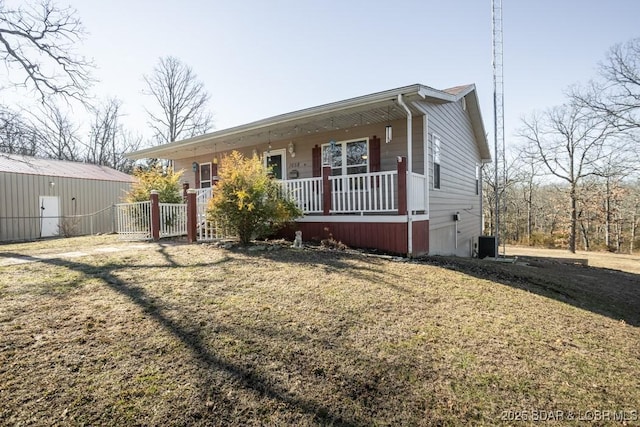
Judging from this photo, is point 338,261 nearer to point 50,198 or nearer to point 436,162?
point 436,162

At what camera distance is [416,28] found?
10.7 m

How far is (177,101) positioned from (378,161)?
77.8ft

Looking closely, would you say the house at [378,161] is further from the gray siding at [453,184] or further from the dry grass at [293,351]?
the dry grass at [293,351]

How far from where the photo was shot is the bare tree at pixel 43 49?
11898 mm

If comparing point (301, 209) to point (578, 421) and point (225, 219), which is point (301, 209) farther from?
point (578, 421)

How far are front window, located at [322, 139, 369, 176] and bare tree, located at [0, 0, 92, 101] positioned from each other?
36.0ft

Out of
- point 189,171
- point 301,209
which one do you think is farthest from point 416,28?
point 189,171

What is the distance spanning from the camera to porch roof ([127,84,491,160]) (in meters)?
6.98

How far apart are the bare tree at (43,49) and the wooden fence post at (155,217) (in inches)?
319

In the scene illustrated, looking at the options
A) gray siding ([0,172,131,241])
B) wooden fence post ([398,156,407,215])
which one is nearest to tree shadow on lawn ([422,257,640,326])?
wooden fence post ([398,156,407,215])

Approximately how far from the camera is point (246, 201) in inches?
271

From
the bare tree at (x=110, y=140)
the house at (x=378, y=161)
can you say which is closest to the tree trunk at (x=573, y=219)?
the house at (x=378, y=161)

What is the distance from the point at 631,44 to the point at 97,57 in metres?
25.5

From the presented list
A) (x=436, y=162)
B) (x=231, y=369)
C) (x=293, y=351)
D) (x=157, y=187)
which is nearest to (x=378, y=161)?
(x=436, y=162)
